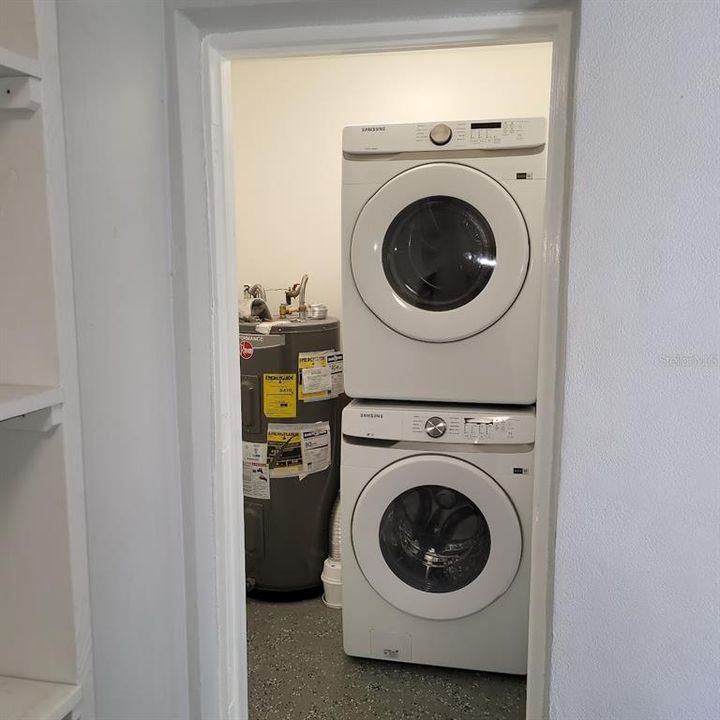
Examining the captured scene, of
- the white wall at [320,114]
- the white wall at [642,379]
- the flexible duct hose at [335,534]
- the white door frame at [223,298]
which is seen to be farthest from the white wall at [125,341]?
the white wall at [320,114]

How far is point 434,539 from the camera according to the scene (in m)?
2.01

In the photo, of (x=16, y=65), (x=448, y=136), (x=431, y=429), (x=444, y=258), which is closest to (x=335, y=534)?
(x=431, y=429)

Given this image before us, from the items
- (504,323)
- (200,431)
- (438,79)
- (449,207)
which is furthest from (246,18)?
(438,79)

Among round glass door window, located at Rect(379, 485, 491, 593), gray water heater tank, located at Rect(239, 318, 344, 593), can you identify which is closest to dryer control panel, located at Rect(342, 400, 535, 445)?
round glass door window, located at Rect(379, 485, 491, 593)

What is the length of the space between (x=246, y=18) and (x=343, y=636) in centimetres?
183

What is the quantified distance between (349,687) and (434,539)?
1.72ft

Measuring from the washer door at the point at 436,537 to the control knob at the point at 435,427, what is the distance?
0.22ft

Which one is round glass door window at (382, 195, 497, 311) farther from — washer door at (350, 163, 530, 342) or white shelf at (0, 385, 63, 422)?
white shelf at (0, 385, 63, 422)

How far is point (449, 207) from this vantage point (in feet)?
6.26

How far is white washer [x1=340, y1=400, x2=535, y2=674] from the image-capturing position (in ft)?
6.10

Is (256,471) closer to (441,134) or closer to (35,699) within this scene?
(441,134)

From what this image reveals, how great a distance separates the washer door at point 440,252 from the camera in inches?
72.6

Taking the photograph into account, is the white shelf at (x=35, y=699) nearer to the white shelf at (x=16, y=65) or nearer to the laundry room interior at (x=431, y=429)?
the white shelf at (x=16, y=65)

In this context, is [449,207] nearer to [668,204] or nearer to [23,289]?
[668,204]
